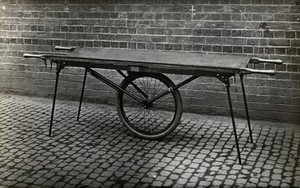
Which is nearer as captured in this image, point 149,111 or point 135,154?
point 135,154

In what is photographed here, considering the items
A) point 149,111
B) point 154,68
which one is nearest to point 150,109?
point 149,111

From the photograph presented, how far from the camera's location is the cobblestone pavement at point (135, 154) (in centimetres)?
505

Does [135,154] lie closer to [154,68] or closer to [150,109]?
[154,68]

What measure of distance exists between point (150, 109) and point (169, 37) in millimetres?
1184

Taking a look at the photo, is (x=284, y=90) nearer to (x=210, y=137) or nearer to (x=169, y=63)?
(x=210, y=137)

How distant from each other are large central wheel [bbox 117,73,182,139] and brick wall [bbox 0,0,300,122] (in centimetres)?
40

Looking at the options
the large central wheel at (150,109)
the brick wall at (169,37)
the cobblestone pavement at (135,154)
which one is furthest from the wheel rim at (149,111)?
the brick wall at (169,37)

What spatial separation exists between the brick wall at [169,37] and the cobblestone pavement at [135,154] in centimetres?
41

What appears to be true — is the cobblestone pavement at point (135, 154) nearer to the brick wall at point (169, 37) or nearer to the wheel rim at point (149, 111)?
the wheel rim at point (149, 111)

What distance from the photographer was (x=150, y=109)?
A: 7328mm

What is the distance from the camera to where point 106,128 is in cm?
689

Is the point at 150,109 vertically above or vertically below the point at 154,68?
below

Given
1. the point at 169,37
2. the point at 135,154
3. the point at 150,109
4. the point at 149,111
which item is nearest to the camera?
the point at 135,154

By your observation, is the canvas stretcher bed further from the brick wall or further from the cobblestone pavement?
the brick wall
